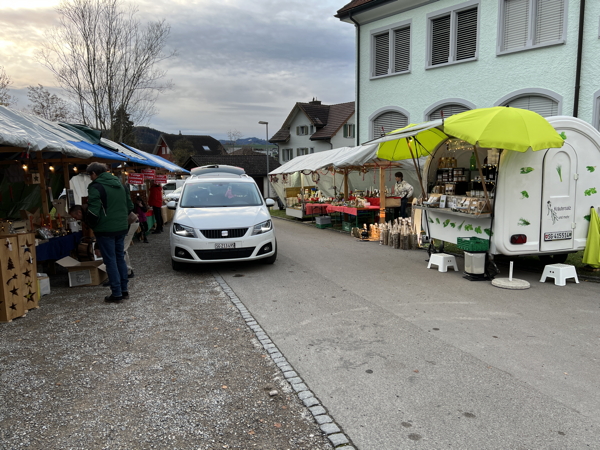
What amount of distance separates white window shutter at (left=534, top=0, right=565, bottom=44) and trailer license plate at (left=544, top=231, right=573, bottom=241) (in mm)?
7830

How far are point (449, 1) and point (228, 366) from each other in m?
15.5

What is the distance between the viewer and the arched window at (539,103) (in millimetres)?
12930

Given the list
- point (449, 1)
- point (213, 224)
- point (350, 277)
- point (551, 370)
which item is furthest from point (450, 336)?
point (449, 1)

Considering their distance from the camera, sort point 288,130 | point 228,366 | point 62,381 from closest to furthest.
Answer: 1. point 62,381
2. point 228,366
3. point 288,130

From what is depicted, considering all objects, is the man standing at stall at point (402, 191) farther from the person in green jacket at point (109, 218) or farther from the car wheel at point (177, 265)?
the person in green jacket at point (109, 218)

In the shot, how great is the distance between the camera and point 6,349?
4898 millimetres

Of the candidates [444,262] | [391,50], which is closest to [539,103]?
[391,50]

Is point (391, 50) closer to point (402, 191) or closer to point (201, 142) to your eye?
point (402, 191)

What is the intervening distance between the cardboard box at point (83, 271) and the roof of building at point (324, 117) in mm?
32901

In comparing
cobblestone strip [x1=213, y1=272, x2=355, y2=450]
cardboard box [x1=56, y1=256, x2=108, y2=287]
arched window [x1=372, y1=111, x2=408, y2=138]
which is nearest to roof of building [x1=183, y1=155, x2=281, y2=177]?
arched window [x1=372, y1=111, x2=408, y2=138]

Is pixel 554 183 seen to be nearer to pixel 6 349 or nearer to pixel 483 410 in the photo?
pixel 483 410

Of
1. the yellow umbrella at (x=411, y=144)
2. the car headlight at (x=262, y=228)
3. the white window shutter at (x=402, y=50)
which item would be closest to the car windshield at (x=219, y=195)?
the car headlight at (x=262, y=228)

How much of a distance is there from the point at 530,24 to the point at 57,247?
1404 centimetres

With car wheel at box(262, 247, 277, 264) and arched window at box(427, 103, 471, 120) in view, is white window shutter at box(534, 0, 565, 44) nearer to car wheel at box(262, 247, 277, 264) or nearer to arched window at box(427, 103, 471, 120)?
arched window at box(427, 103, 471, 120)
